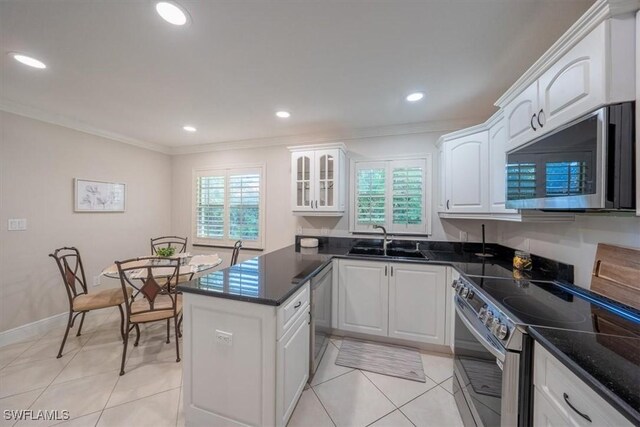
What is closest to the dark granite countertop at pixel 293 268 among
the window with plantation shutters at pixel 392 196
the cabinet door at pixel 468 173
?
the window with plantation shutters at pixel 392 196

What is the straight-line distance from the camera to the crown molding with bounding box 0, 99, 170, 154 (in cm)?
241

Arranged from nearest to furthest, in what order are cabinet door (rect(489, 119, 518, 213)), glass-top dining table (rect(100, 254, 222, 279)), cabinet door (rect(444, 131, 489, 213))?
cabinet door (rect(489, 119, 518, 213)) → cabinet door (rect(444, 131, 489, 213)) → glass-top dining table (rect(100, 254, 222, 279))

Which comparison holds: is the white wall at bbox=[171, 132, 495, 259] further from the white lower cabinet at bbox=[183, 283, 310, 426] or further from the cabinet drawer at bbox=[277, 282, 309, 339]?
the white lower cabinet at bbox=[183, 283, 310, 426]

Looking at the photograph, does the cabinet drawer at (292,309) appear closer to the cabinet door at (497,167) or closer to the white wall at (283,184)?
the white wall at (283,184)

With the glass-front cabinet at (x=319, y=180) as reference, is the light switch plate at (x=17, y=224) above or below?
below

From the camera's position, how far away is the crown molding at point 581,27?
0.96m

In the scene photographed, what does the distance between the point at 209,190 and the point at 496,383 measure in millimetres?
3987

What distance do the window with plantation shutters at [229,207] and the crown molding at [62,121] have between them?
96cm

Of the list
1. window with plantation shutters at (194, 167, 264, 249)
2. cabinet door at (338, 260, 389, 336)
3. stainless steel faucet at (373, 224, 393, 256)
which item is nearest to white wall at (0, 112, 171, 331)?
window with plantation shutters at (194, 167, 264, 249)

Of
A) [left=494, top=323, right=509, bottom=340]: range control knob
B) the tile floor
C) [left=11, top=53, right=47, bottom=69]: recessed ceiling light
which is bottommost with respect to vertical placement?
the tile floor

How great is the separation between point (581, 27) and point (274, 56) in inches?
64.7

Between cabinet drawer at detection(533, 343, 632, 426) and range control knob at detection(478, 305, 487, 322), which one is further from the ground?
range control knob at detection(478, 305, 487, 322)

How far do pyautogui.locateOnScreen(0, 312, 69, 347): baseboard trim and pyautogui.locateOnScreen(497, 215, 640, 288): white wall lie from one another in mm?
4994

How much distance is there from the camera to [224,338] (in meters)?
1.39
